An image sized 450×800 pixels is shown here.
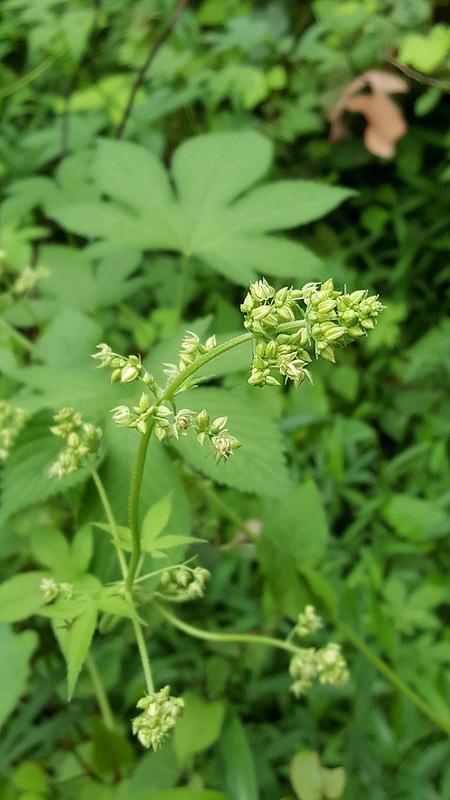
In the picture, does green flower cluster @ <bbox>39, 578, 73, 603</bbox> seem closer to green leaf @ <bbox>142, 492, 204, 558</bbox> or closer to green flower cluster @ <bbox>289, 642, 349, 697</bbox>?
green leaf @ <bbox>142, 492, 204, 558</bbox>

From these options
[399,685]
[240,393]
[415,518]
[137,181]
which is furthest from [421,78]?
[399,685]

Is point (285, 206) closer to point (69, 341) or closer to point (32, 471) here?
point (69, 341)

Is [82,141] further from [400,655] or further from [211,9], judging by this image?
[400,655]

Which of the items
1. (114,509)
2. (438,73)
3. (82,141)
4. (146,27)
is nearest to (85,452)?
(114,509)

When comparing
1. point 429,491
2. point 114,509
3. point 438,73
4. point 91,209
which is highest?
point 91,209

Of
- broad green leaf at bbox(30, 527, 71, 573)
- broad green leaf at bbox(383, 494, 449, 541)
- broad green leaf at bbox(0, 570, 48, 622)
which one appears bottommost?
broad green leaf at bbox(383, 494, 449, 541)

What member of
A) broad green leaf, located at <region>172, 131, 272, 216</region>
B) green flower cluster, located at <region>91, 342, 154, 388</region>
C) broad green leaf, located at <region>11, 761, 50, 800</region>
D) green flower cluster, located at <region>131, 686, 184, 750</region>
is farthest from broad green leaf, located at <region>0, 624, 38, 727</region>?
broad green leaf, located at <region>172, 131, 272, 216</region>

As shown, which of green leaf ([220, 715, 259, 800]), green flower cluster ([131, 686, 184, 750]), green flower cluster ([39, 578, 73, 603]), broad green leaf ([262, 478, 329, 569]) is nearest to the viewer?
green flower cluster ([131, 686, 184, 750])
